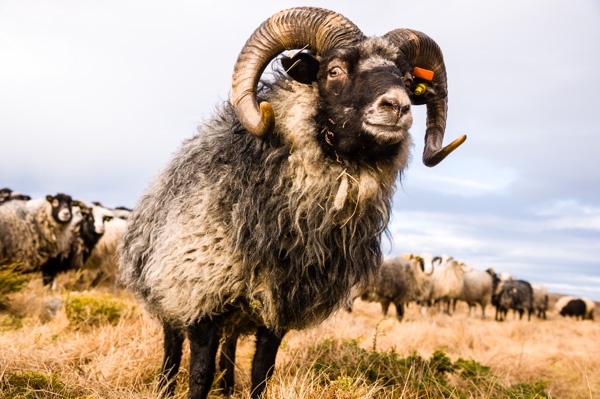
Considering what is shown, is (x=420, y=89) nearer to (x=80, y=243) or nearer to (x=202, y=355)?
(x=202, y=355)

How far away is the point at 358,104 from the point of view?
3.58 m

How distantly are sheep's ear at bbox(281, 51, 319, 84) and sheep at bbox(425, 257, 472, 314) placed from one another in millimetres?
20996

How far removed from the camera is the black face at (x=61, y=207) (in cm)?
1399

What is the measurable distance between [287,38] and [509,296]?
29344mm

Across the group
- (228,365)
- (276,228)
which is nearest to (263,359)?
(276,228)

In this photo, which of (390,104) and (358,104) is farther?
(358,104)

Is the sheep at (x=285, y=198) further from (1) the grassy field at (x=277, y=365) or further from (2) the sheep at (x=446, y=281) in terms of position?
(2) the sheep at (x=446, y=281)

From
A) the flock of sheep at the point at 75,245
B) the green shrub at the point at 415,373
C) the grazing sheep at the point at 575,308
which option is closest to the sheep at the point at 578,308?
the grazing sheep at the point at 575,308

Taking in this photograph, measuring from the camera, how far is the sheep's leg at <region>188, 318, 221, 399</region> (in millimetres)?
3930

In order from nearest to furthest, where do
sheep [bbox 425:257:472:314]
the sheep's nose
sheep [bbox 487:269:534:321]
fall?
the sheep's nose → sheep [bbox 425:257:472:314] → sheep [bbox 487:269:534:321]

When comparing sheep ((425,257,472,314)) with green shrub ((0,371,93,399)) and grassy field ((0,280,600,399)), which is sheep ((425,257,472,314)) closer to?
grassy field ((0,280,600,399))

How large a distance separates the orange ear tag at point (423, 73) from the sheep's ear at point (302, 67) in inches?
38.6

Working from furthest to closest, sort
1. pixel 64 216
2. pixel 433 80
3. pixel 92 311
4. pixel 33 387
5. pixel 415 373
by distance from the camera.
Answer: pixel 64 216, pixel 92 311, pixel 415 373, pixel 433 80, pixel 33 387

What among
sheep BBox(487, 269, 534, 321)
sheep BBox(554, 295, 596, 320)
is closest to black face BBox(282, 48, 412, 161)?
sheep BBox(487, 269, 534, 321)
